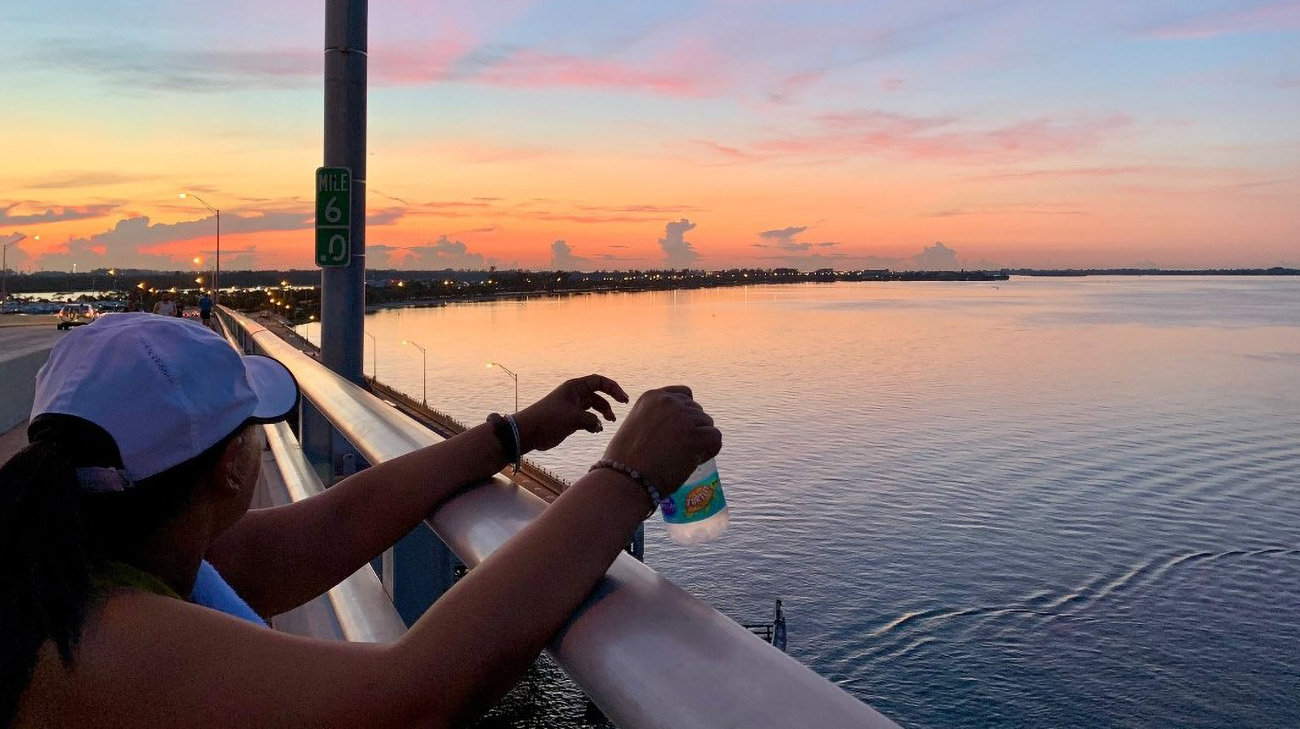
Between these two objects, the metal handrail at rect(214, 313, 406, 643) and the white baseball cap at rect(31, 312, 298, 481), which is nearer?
the white baseball cap at rect(31, 312, 298, 481)

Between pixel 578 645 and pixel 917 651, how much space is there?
58.5 metres

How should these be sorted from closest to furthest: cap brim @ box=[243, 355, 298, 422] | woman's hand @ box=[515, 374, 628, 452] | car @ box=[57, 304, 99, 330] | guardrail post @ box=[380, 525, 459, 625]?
cap brim @ box=[243, 355, 298, 422] → woman's hand @ box=[515, 374, 628, 452] → guardrail post @ box=[380, 525, 459, 625] → car @ box=[57, 304, 99, 330]

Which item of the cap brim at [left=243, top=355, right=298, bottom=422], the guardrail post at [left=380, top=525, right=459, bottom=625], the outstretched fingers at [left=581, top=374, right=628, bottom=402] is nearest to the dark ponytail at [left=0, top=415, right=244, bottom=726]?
the cap brim at [left=243, top=355, right=298, bottom=422]

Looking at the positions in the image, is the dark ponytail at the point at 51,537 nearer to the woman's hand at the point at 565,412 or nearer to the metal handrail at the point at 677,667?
the metal handrail at the point at 677,667

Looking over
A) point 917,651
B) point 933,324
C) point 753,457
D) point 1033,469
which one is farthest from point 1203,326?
point 917,651

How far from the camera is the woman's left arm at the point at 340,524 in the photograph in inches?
71.4

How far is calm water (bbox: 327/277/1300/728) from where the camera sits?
5438 centimetres

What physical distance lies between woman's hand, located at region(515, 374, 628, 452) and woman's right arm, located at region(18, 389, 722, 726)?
879mm

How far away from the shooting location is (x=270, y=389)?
56.3 inches

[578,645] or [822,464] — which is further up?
[578,645]

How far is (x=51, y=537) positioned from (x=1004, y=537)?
2723 inches

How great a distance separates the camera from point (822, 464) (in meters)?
76.3

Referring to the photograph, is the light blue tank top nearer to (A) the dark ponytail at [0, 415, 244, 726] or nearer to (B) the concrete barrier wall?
(A) the dark ponytail at [0, 415, 244, 726]

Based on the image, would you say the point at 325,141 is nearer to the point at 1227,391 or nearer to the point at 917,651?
the point at 917,651
